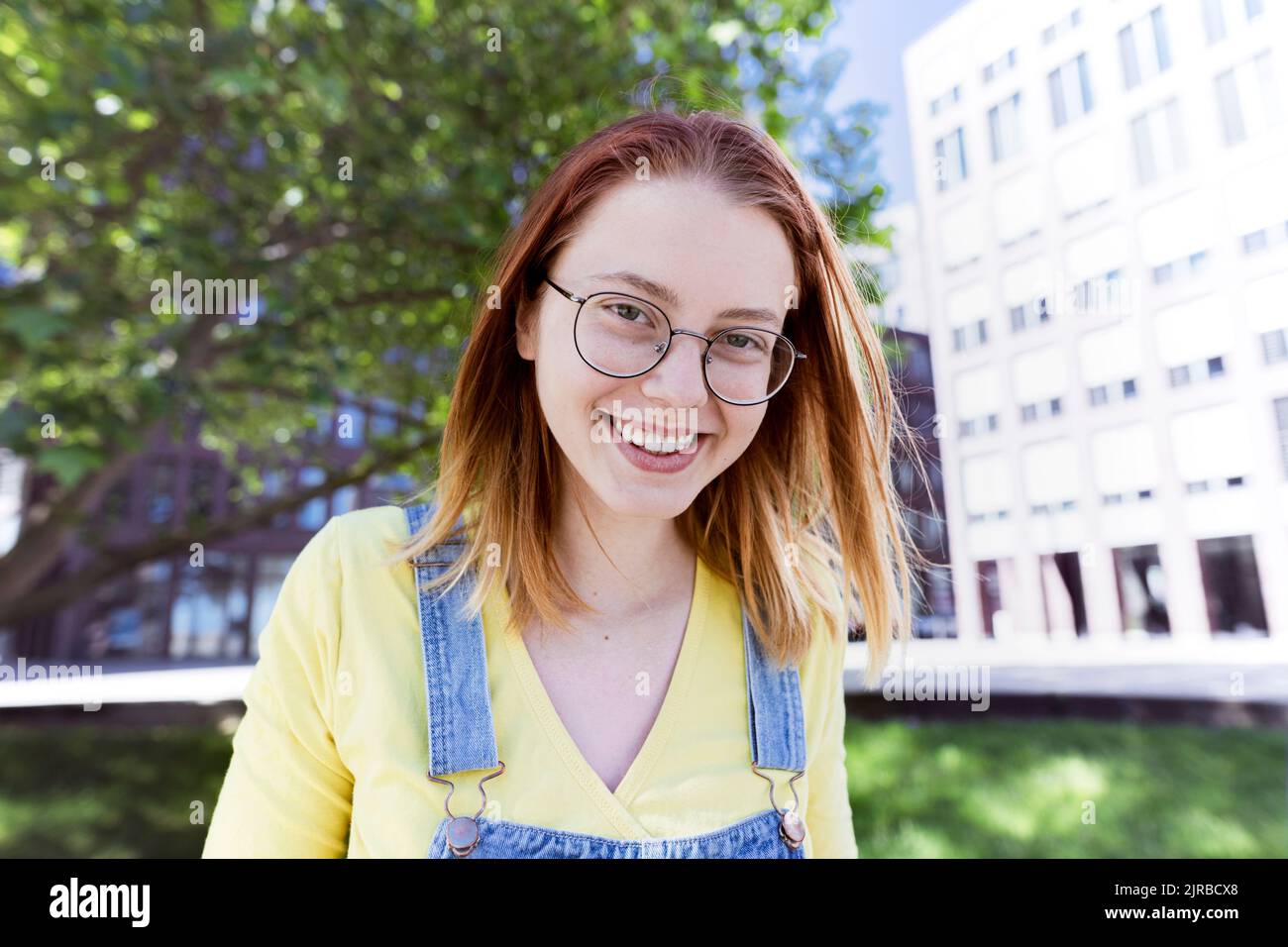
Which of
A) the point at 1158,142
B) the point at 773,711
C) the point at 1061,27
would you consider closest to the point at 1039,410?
the point at 1158,142

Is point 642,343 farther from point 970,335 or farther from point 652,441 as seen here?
point 970,335

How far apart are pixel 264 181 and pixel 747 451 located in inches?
126

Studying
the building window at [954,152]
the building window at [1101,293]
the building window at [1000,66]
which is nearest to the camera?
the building window at [1101,293]

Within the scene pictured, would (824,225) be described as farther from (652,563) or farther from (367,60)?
(367,60)

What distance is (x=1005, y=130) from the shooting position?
6035mm

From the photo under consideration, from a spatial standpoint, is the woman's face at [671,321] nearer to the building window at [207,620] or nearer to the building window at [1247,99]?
the building window at [1247,99]

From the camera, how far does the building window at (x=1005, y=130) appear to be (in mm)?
5891

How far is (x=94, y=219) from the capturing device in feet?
9.75

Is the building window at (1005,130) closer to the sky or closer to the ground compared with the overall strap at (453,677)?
closer to the sky

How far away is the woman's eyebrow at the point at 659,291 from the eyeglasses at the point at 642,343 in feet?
0.05

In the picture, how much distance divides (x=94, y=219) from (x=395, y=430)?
1924 millimetres

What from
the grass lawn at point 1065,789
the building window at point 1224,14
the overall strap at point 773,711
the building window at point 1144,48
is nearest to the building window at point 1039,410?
the grass lawn at point 1065,789

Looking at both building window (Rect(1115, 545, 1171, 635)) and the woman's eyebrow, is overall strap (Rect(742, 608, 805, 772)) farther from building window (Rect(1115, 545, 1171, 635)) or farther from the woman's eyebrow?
building window (Rect(1115, 545, 1171, 635))

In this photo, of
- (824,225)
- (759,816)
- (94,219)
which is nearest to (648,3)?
(94,219)
